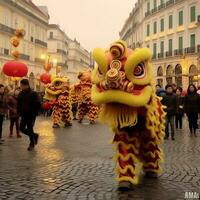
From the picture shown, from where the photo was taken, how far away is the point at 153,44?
63.2 metres

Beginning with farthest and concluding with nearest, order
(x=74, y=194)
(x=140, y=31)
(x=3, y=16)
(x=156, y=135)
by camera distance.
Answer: (x=140, y=31) → (x=3, y=16) → (x=156, y=135) → (x=74, y=194)

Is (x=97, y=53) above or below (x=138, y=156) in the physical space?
above

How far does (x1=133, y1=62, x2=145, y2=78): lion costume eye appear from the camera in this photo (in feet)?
23.5

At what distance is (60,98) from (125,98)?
12841 millimetres

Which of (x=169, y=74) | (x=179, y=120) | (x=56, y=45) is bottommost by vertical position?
(x=179, y=120)

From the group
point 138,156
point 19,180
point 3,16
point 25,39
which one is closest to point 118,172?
point 138,156

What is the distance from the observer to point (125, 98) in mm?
6914

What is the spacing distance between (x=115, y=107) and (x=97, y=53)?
84 cm

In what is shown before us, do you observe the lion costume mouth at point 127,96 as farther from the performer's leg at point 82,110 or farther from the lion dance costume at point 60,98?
the performer's leg at point 82,110

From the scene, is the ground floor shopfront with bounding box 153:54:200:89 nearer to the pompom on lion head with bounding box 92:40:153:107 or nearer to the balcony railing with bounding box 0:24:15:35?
the balcony railing with bounding box 0:24:15:35

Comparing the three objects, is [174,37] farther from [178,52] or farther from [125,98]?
[125,98]

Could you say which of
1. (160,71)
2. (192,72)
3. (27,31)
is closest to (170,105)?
(192,72)

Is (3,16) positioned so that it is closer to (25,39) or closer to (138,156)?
(25,39)

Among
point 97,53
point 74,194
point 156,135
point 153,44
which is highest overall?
point 153,44
